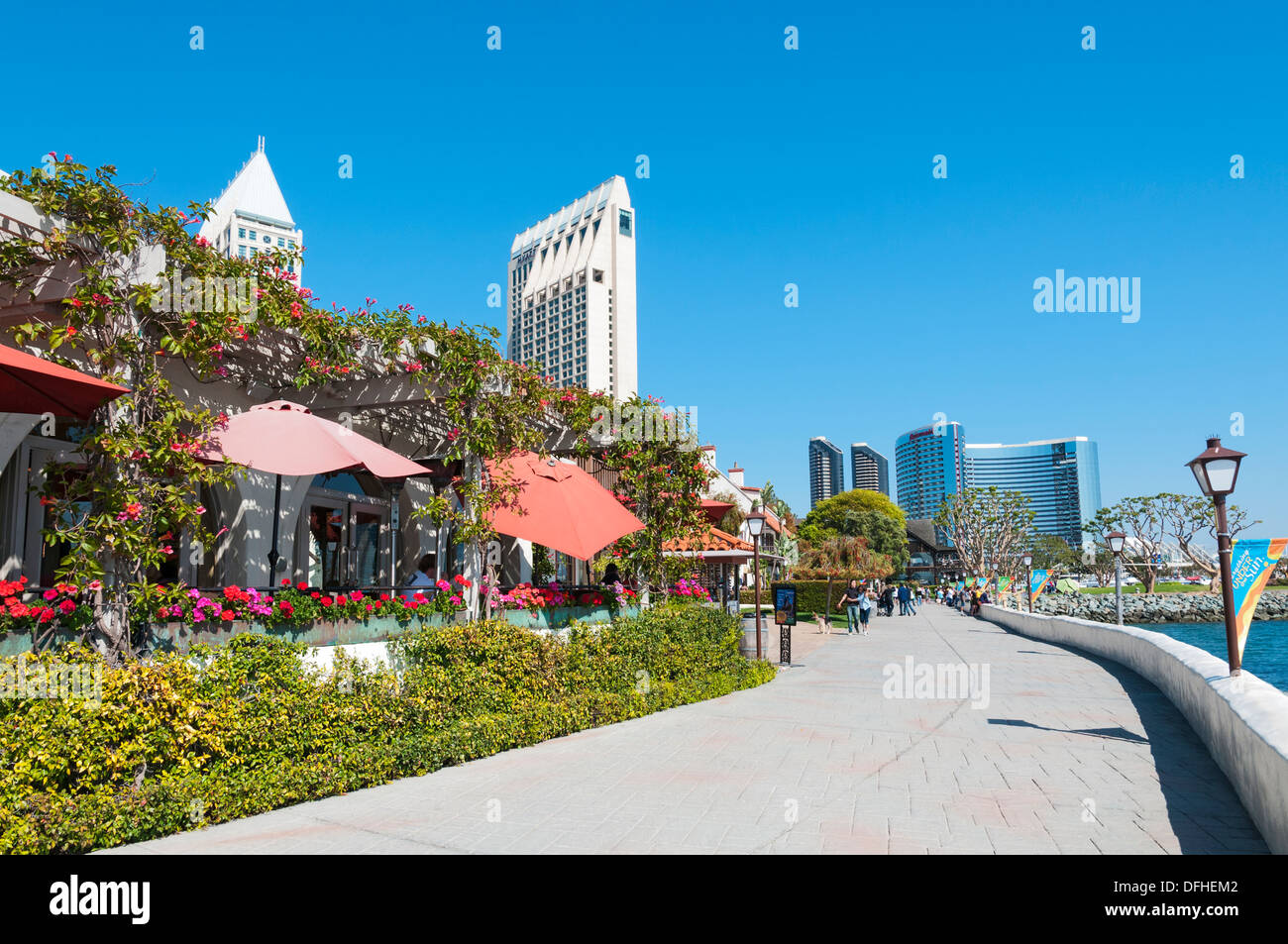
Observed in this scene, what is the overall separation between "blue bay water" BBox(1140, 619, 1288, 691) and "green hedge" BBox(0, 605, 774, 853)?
20.1 metres

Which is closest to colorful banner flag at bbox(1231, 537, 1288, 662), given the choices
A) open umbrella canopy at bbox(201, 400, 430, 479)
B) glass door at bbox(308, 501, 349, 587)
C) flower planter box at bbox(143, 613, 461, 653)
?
A: flower planter box at bbox(143, 613, 461, 653)

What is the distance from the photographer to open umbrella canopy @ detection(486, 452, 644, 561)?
9547mm

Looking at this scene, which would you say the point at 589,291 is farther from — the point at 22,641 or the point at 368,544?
the point at 22,641

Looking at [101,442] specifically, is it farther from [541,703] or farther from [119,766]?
[541,703]

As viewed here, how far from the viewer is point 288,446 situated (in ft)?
23.6

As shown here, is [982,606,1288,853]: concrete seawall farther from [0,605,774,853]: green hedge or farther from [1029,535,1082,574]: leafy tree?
[1029,535,1082,574]: leafy tree

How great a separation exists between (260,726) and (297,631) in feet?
3.51

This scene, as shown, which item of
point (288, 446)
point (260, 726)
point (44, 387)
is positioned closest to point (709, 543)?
point (288, 446)

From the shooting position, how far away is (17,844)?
4473 mm

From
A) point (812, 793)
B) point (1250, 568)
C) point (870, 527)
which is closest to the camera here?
point (812, 793)

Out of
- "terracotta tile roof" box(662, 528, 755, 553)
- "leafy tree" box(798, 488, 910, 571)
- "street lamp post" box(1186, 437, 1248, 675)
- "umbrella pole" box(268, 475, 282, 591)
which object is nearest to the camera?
"street lamp post" box(1186, 437, 1248, 675)

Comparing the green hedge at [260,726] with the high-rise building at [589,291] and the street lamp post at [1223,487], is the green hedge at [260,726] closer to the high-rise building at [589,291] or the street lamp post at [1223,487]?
the street lamp post at [1223,487]

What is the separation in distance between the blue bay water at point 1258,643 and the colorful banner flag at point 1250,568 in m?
14.9
